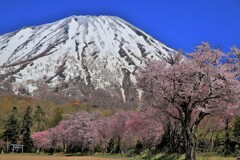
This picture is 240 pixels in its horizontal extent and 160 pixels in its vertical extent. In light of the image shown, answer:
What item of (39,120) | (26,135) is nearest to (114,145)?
(26,135)

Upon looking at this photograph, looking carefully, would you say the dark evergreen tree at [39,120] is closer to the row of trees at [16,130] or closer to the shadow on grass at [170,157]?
the row of trees at [16,130]

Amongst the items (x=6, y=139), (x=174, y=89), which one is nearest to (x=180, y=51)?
(x=174, y=89)

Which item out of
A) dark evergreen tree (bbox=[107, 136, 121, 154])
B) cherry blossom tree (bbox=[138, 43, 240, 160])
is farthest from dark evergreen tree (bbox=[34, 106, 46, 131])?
cherry blossom tree (bbox=[138, 43, 240, 160])

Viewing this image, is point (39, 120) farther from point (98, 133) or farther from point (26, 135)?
point (98, 133)

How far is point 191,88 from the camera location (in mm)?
25047

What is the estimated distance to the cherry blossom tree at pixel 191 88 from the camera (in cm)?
2519

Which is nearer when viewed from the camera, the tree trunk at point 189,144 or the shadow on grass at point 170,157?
the tree trunk at point 189,144

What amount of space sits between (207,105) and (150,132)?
1091 inches

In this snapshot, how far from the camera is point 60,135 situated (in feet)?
279

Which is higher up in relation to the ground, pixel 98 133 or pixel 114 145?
pixel 98 133

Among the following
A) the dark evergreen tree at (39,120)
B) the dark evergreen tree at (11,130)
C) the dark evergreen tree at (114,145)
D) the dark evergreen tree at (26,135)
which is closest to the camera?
the dark evergreen tree at (114,145)

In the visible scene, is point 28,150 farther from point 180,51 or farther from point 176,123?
point 180,51

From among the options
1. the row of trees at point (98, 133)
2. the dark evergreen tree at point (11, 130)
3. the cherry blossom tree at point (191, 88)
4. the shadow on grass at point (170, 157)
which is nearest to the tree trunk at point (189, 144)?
the cherry blossom tree at point (191, 88)

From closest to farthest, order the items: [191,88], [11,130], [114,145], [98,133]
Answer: [191,88], [114,145], [98,133], [11,130]
